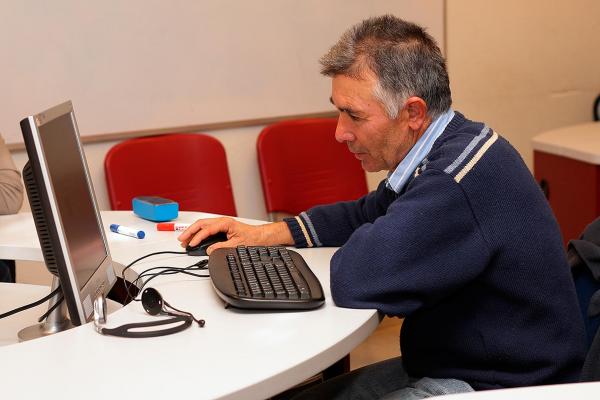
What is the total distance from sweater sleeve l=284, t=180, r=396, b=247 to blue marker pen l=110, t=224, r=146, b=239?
409 millimetres

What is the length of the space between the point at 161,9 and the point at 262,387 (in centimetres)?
228

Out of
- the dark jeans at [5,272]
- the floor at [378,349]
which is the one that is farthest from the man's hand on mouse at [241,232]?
the floor at [378,349]

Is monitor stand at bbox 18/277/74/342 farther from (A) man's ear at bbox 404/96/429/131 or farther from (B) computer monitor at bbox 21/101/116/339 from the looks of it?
(A) man's ear at bbox 404/96/429/131

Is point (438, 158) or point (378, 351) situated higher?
point (438, 158)

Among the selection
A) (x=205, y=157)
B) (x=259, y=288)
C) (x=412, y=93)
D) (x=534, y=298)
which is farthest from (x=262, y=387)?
(x=205, y=157)

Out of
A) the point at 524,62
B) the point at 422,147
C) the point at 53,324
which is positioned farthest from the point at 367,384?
the point at 524,62

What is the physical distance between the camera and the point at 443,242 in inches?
58.1

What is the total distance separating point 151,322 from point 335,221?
72 centimetres

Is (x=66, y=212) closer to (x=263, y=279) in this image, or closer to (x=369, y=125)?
(x=263, y=279)

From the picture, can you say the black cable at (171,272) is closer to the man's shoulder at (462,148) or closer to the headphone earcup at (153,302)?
the headphone earcup at (153,302)

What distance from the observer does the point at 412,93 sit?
5.41 feet

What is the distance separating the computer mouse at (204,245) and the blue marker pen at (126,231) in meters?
0.21

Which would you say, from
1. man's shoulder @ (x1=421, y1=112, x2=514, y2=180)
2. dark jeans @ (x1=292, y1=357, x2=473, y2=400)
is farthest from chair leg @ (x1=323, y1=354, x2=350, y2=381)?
man's shoulder @ (x1=421, y1=112, x2=514, y2=180)

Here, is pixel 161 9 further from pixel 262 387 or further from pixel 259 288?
pixel 262 387
